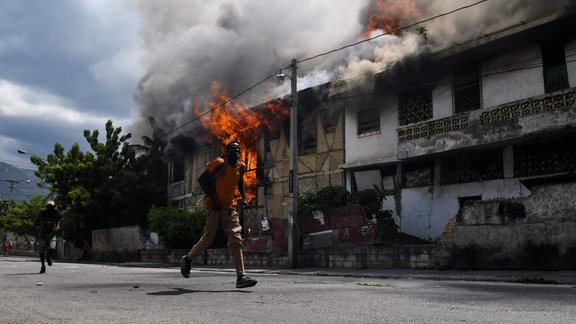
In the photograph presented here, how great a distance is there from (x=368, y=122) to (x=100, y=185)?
723 inches

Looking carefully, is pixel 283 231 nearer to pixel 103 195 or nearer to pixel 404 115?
pixel 404 115

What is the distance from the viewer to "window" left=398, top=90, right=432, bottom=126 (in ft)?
65.0

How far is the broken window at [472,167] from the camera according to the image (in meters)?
17.7

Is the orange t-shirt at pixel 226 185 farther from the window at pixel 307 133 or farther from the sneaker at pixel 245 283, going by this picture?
the window at pixel 307 133

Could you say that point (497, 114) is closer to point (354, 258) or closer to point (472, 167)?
point (472, 167)

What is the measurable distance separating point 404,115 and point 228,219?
14.9m

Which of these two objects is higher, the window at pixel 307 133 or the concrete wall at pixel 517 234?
the window at pixel 307 133

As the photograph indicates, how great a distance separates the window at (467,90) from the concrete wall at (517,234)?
6.14 m

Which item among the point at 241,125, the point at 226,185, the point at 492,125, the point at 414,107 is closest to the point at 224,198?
the point at 226,185

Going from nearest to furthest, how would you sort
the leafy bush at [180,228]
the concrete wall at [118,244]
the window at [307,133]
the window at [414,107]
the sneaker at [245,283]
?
the sneaker at [245,283] < the window at [414,107] < the leafy bush at [180,228] < the window at [307,133] < the concrete wall at [118,244]

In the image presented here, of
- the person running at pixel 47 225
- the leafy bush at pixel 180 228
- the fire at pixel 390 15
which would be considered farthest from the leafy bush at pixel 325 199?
the person running at pixel 47 225

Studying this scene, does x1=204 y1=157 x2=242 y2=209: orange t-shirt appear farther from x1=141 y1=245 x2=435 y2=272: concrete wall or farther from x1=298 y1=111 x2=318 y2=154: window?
x1=298 y1=111 x2=318 y2=154: window

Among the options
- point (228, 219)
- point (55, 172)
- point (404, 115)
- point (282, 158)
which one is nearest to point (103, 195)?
point (55, 172)

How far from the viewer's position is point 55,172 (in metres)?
31.6
